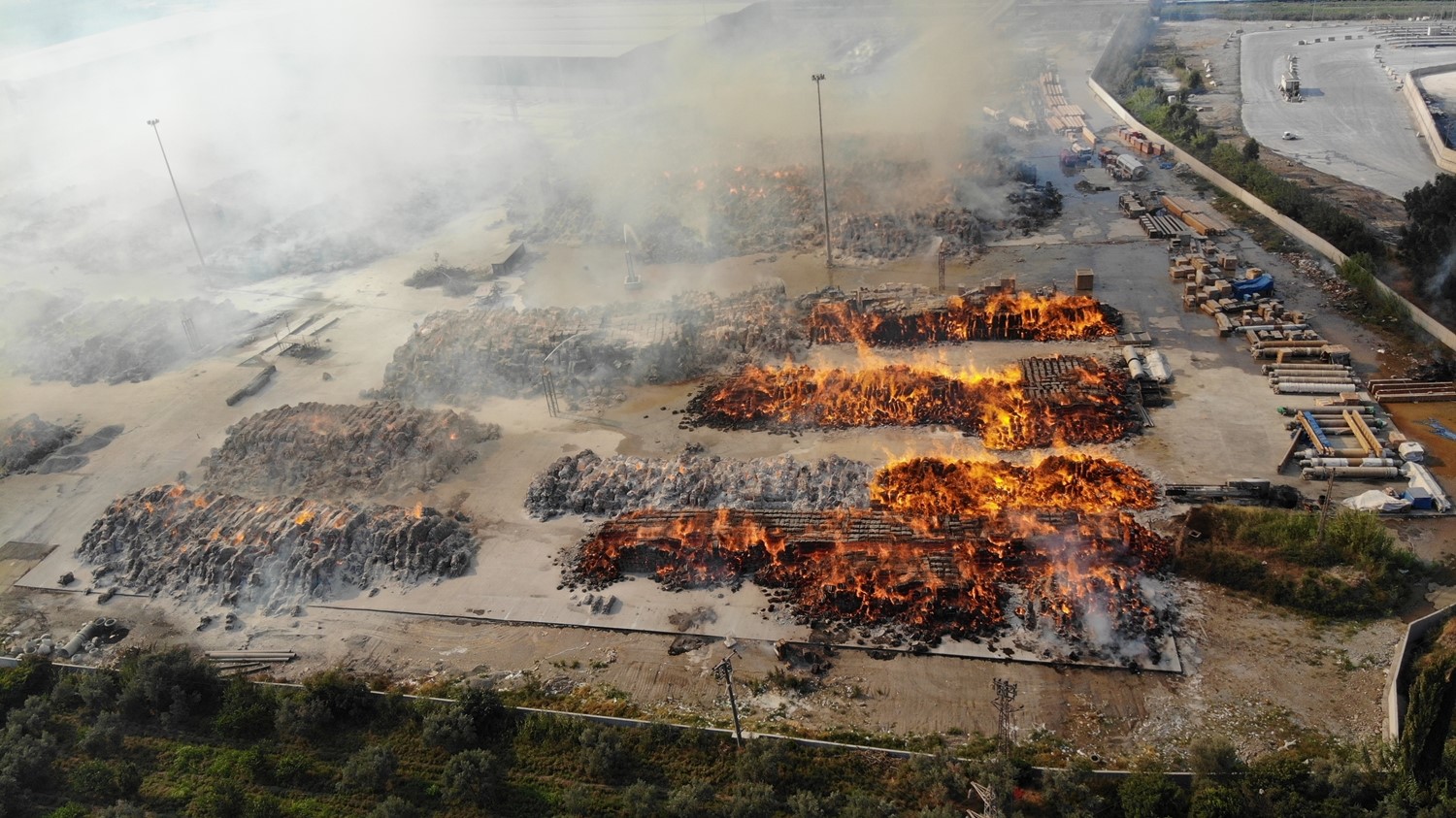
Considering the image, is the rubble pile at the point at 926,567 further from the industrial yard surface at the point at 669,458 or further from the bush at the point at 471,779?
the bush at the point at 471,779

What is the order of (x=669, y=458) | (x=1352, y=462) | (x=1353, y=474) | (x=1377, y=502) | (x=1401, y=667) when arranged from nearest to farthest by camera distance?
(x=1401, y=667)
(x=1377, y=502)
(x=1353, y=474)
(x=1352, y=462)
(x=669, y=458)

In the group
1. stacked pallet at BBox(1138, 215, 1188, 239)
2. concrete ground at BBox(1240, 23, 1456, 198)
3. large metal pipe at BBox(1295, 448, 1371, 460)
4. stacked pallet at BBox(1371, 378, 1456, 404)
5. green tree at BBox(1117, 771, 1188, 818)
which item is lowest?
concrete ground at BBox(1240, 23, 1456, 198)

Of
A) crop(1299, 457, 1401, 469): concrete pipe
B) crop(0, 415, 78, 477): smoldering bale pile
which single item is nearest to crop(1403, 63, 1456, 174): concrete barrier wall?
crop(1299, 457, 1401, 469): concrete pipe

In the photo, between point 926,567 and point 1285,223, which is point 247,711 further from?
point 1285,223

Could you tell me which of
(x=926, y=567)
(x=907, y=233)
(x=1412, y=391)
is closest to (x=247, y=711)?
(x=926, y=567)

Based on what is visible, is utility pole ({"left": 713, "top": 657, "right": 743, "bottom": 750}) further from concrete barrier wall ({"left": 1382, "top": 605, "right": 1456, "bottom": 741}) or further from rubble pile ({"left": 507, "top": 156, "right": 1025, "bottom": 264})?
rubble pile ({"left": 507, "top": 156, "right": 1025, "bottom": 264})
